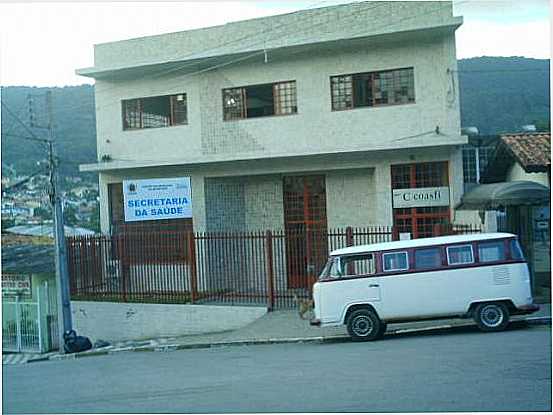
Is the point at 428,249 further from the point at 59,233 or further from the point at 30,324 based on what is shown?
the point at 30,324

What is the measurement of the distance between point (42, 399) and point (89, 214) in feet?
34.2

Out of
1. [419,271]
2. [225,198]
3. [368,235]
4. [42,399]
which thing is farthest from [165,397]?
[225,198]

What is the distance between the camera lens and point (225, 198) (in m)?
19.7

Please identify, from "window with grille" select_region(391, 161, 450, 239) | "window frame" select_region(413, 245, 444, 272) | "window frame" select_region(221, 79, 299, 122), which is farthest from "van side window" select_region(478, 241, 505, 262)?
"window frame" select_region(221, 79, 299, 122)

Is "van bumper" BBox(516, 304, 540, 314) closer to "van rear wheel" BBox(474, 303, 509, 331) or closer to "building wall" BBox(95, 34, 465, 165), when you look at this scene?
"van rear wheel" BBox(474, 303, 509, 331)

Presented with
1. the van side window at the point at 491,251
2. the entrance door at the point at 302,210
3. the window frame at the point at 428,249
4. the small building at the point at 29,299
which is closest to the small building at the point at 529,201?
the van side window at the point at 491,251

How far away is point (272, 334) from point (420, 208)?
5.37 meters

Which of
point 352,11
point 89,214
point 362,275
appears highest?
point 352,11

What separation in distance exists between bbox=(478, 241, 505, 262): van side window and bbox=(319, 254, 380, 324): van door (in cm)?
194

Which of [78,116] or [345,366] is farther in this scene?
[78,116]

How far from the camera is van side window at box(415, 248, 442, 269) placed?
13.0 metres

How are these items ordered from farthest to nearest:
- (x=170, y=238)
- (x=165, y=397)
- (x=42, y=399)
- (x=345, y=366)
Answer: (x=170, y=238), (x=345, y=366), (x=42, y=399), (x=165, y=397)

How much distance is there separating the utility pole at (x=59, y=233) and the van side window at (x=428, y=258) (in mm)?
8000

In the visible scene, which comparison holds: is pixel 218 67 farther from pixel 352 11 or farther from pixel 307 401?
pixel 307 401
